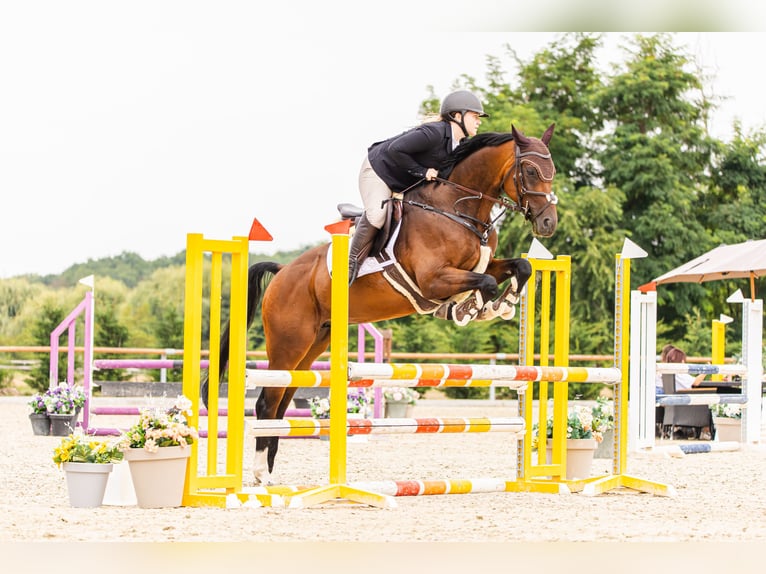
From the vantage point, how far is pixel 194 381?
12.1ft

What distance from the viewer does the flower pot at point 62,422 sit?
26.2 ft

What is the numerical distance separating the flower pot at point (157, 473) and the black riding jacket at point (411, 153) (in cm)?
153

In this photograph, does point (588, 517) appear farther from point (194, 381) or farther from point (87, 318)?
point (87, 318)

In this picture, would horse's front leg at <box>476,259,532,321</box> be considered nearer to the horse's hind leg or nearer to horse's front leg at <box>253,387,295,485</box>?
the horse's hind leg

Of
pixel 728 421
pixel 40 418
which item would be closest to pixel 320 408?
pixel 40 418

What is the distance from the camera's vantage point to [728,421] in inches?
320

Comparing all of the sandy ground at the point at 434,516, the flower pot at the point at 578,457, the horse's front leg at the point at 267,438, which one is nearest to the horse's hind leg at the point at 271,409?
the horse's front leg at the point at 267,438

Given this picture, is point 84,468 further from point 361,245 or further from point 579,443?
point 579,443

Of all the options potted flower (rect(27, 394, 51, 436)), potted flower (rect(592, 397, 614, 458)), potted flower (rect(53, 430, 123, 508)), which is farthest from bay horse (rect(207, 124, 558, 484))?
potted flower (rect(27, 394, 51, 436))

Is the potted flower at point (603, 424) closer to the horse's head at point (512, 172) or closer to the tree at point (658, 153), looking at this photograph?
the horse's head at point (512, 172)

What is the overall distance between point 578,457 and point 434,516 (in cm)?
160

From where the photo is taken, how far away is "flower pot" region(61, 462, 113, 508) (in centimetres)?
371

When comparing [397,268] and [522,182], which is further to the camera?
[397,268]

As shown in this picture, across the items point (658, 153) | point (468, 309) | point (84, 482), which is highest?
point (658, 153)
